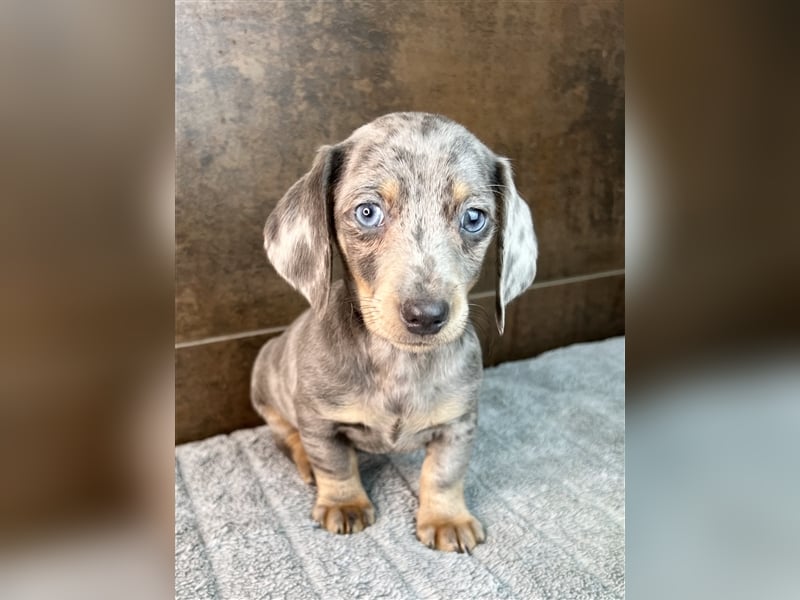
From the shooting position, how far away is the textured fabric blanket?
5.36ft

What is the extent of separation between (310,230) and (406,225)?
27cm

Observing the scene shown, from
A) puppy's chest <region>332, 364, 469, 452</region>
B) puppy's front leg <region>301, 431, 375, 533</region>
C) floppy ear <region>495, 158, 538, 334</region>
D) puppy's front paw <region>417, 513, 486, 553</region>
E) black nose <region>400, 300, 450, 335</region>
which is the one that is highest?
floppy ear <region>495, 158, 538, 334</region>

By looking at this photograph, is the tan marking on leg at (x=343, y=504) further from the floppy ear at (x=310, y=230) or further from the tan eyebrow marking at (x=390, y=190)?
the tan eyebrow marking at (x=390, y=190)

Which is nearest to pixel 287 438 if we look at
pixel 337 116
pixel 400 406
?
pixel 400 406

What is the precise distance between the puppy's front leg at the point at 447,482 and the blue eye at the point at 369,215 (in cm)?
63

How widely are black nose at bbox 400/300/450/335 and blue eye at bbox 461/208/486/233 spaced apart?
0.27m

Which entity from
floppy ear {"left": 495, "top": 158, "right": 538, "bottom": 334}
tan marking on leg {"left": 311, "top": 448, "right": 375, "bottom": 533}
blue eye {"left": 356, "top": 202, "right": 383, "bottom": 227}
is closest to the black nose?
blue eye {"left": 356, "top": 202, "right": 383, "bottom": 227}

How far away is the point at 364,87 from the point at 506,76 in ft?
1.48

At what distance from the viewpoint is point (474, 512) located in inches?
76.5

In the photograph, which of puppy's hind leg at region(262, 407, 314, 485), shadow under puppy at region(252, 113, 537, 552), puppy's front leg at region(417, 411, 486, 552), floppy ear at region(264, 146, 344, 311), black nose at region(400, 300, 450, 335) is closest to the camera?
black nose at region(400, 300, 450, 335)

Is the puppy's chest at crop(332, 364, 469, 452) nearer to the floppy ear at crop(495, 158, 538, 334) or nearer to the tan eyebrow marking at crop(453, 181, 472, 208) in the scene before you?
the floppy ear at crop(495, 158, 538, 334)

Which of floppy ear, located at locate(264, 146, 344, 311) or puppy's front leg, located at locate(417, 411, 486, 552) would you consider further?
puppy's front leg, located at locate(417, 411, 486, 552)

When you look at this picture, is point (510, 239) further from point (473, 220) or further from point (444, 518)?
point (444, 518)
